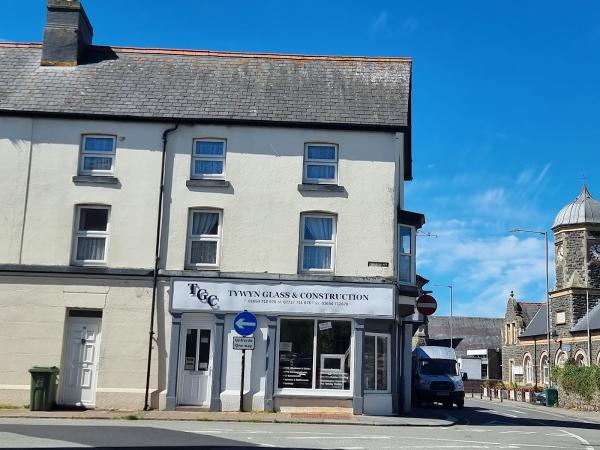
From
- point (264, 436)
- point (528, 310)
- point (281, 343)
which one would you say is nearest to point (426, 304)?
point (281, 343)

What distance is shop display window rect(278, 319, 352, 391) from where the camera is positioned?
2036 centimetres

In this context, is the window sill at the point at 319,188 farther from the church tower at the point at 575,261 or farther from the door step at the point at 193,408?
the church tower at the point at 575,261

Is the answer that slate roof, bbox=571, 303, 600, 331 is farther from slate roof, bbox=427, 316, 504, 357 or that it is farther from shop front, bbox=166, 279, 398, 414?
slate roof, bbox=427, 316, 504, 357

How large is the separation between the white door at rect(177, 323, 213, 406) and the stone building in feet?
113

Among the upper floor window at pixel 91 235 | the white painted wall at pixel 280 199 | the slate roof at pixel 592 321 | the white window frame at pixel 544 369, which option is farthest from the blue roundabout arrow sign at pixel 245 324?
the white window frame at pixel 544 369

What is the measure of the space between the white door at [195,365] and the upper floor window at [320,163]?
523cm

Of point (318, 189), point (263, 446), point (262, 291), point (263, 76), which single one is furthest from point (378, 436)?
point (263, 76)

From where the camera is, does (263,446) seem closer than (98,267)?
Yes

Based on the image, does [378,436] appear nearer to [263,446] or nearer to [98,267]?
[263,446]

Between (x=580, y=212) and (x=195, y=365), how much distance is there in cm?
4300

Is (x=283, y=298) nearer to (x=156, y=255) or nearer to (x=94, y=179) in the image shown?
(x=156, y=255)

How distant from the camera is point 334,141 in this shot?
2139cm

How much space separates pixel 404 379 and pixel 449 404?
795 cm

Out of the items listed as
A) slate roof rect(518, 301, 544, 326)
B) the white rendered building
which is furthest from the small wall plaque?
slate roof rect(518, 301, 544, 326)
